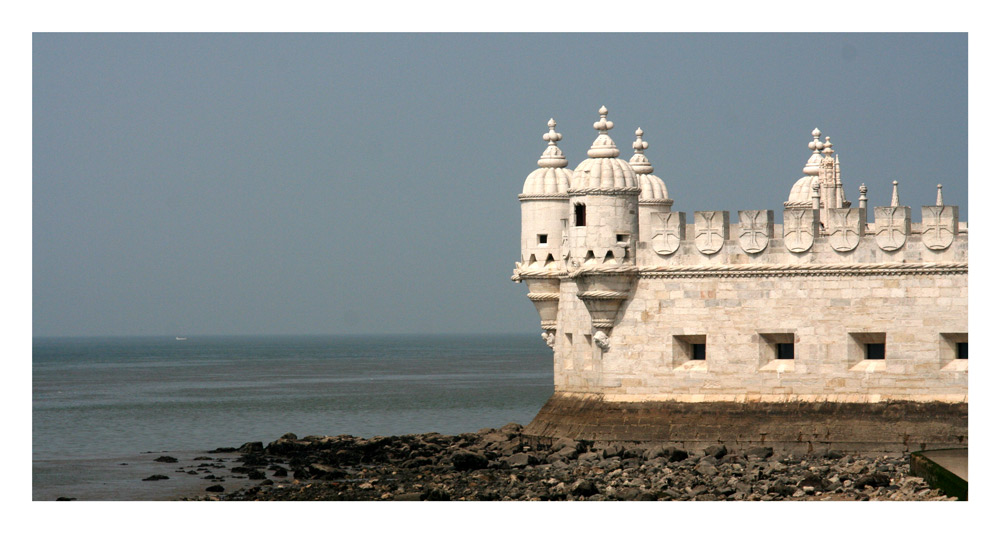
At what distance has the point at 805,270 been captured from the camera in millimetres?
36125

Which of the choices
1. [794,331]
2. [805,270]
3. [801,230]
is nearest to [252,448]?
[794,331]

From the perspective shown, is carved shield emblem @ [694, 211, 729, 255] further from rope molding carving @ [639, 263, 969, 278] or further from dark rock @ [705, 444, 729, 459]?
dark rock @ [705, 444, 729, 459]

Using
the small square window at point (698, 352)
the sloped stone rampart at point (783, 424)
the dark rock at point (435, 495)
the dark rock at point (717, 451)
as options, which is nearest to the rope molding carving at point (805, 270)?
the small square window at point (698, 352)

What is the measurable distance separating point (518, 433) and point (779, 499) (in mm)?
13858

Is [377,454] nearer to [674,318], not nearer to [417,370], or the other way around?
[674,318]

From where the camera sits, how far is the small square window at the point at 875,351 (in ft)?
118

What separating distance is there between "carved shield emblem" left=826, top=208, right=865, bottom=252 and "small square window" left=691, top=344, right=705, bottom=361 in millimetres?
4118

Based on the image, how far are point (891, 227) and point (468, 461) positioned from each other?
37.3ft

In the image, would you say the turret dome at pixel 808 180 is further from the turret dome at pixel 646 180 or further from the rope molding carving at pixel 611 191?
the rope molding carving at pixel 611 191

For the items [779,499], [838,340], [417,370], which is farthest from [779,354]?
[417,370]

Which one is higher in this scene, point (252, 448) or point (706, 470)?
point (706, 470)

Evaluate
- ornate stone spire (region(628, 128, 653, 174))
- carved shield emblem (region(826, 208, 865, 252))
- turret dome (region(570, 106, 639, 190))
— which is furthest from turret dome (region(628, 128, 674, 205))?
carved shield emblem (region(826, 208, 865, 252))

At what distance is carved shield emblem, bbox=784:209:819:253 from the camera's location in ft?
118

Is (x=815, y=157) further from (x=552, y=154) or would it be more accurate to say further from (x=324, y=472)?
(x=324, y=472)
